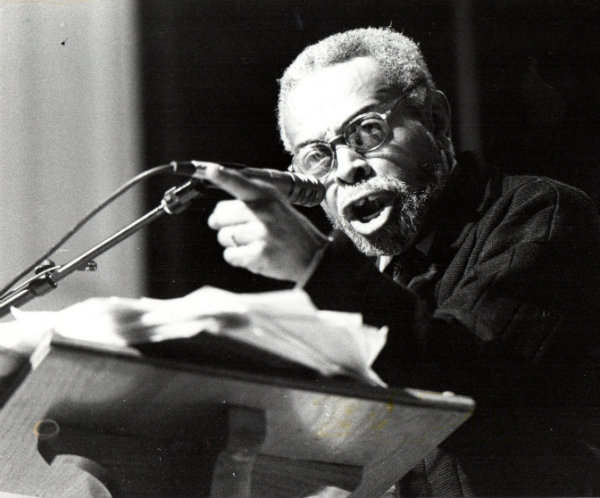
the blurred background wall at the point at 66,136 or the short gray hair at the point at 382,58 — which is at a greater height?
the short gray hair at the point at 382,58

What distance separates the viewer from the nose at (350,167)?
2.04m

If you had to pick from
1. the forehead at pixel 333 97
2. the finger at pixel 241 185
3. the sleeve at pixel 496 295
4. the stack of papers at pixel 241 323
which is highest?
the finger at pixel 241 185

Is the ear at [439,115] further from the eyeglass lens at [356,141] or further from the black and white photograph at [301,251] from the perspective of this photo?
the eyeglass lens at [356,141]

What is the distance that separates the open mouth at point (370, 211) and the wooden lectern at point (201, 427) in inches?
37.2

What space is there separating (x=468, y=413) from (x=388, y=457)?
0.20 meters

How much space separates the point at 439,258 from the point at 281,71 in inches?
45.4

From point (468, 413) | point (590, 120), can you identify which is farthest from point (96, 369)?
point (590, 120)

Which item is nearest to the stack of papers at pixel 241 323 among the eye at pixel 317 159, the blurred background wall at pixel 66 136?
the eye at pixel 317 159

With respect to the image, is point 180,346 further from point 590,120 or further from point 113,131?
point 590,120

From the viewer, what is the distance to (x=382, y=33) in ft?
7.72

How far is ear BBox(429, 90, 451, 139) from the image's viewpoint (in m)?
2.27

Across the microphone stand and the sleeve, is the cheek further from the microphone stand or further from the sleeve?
the microphone stand

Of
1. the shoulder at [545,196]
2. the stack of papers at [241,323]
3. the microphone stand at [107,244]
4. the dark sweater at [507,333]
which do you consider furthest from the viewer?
the shoulder at [545,196]

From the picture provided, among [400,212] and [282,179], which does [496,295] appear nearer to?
[282,179]
